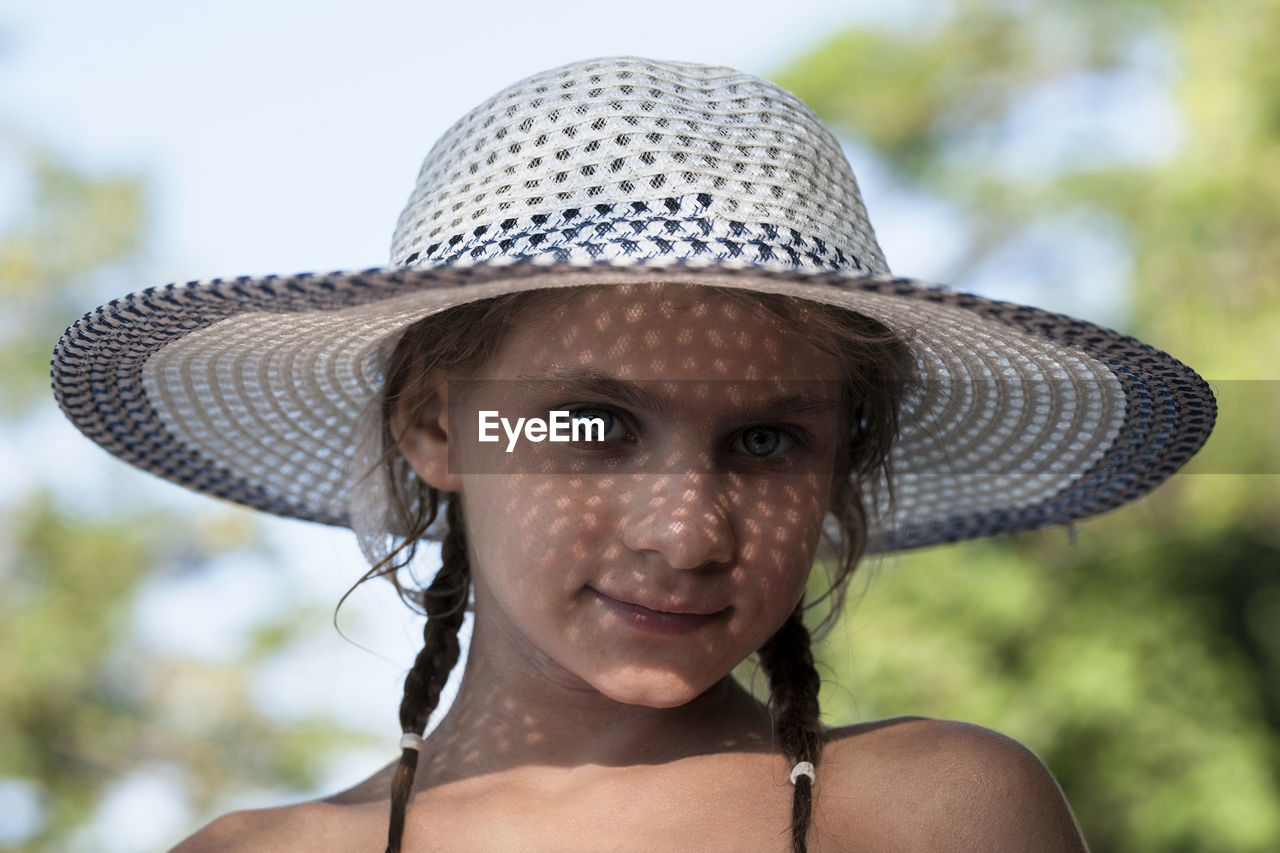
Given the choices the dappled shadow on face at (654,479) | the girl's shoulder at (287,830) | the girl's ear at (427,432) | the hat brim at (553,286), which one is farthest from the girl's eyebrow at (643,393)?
the girl's shoulder at (287,830)

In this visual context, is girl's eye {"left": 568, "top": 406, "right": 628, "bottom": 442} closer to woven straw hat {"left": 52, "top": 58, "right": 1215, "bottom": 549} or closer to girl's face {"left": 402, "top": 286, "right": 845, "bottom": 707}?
girl's face {"left": 402, "top": 286, "right": 845, "bottom": 707}

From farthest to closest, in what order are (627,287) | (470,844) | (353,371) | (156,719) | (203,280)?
(156,719) < (353,371) < (470,844) < (627,287) < (203,280)

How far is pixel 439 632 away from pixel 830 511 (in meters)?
0.48

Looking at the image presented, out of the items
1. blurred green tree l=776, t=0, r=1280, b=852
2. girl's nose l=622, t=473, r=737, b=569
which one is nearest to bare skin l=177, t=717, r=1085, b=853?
girl's nose l=622, t=473, r=737, b=569

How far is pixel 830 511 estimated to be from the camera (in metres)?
1.59

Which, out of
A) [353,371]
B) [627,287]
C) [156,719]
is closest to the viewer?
[627,287]

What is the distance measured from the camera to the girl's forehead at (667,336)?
1.20m

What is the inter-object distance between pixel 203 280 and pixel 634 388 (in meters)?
0.38

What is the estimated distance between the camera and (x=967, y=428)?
63.2 inches

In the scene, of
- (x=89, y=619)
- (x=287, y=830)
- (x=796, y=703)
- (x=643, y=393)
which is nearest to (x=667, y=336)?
(x=643, y=393)

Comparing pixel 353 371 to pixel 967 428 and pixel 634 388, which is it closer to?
pixel 634 388

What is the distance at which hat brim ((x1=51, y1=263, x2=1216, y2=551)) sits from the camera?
3.44ft

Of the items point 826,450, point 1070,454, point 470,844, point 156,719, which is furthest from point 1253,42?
point 156,719

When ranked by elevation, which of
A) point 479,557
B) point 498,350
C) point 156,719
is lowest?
point 156,719
